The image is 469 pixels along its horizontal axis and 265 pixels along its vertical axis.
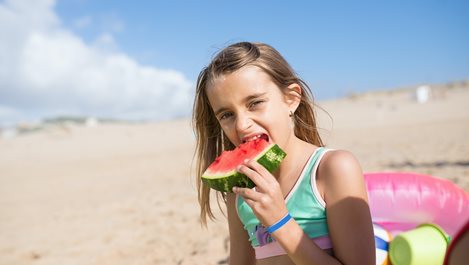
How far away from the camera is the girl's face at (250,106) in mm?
2260

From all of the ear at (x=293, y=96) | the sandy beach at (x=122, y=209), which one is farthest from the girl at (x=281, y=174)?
the sandy beach at (x=122, y=209)

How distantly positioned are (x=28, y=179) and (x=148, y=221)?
10.2 meters

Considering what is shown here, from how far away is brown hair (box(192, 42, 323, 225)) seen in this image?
2400 millimetres

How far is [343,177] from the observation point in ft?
6.53

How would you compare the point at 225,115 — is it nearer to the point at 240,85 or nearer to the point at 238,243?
the point at 240,85

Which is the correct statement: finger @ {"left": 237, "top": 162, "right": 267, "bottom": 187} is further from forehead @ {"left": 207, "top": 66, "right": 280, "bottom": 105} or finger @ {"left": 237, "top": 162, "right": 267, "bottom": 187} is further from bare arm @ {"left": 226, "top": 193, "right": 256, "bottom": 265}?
bare arm @ {"left": 226, "top": 193, "right": 256, "bottom": 265}

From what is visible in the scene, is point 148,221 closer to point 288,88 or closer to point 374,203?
point 374,203

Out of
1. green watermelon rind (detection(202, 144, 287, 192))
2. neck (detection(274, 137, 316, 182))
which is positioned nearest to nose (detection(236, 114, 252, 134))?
green watermelon rind (detection(202, 144, 287, 192))

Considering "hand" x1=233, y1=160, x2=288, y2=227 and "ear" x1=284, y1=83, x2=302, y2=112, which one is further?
"ear" x1=284, y1=83, x2=302, y2=112

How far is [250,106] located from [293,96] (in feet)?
1.33

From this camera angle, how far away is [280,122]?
234cm

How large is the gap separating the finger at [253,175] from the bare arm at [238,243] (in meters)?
0.82

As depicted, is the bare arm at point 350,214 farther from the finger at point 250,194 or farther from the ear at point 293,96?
the ear at point 293,96

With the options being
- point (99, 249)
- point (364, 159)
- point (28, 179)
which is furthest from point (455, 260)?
point (28, 179)
